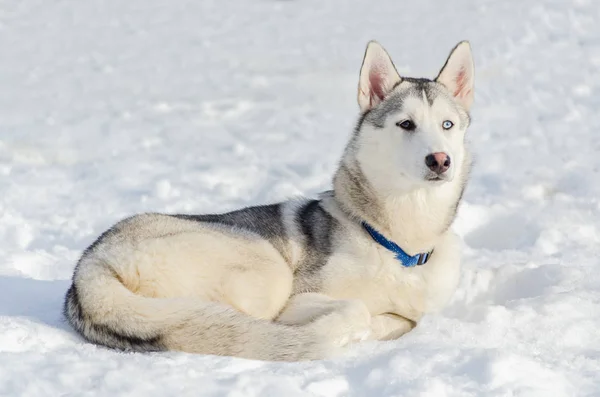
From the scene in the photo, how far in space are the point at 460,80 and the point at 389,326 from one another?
57.3 inches

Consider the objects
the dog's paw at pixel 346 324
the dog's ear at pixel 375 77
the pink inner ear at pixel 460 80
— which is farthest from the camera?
the pink inner ear at pixel 460 80

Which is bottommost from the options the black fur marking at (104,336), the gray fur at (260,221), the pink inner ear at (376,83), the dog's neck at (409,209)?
the black fur marking at (104,336)

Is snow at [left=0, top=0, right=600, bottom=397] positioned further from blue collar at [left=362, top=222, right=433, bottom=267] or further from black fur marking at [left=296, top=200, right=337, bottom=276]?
black fur marking at [left=296, top=200, right=337, bottom=276]

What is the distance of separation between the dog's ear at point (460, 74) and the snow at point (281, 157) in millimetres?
1161

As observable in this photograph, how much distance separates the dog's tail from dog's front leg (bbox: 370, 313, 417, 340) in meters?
0.65

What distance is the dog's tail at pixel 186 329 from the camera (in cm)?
358

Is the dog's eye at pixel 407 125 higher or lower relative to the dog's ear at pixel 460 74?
lower

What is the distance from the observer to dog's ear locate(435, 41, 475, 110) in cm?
479

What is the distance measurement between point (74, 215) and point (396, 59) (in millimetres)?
5796

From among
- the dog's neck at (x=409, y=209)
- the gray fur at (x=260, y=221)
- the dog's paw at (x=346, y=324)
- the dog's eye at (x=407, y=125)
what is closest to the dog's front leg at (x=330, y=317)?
the dog's paw at (x=346, y=324)

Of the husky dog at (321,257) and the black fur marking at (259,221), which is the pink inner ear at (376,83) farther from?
the black fur marking at (259,221)

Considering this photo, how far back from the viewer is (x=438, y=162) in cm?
414

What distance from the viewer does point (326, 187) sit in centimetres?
762

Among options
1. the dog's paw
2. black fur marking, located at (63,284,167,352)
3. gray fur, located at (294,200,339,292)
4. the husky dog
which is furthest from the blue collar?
black fur marking, located at (63,284,167,352)
